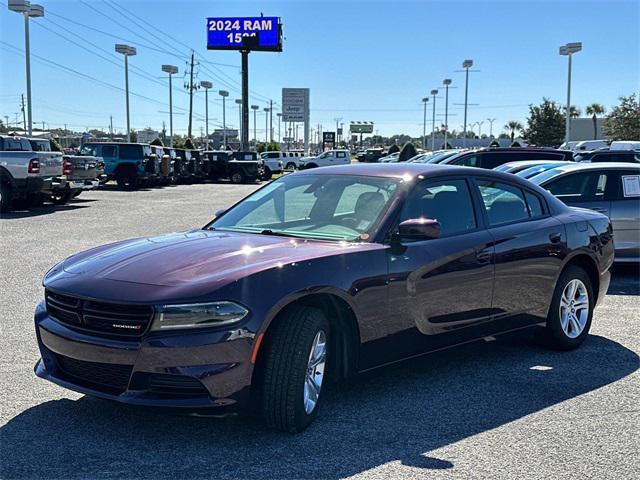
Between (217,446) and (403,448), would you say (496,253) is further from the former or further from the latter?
(217,446)

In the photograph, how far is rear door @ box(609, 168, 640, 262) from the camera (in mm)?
9211

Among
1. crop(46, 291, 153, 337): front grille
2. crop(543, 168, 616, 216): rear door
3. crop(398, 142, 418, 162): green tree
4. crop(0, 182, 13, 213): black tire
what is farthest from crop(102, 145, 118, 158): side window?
crop(46, 291, 153, 337): front grille

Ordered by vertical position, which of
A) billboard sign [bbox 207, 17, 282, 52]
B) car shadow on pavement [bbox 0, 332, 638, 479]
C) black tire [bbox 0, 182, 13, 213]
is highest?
billboard sign [bbox 207, 17, 282, 52]

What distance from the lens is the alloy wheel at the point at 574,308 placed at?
5848 mm

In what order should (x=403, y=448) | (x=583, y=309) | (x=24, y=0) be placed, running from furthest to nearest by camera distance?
1. (x=24, y=0)
2. (x=583, y=309)
3. (x=403, y=448)

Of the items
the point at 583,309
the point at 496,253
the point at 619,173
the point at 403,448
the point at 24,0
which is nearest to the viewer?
the point at 403,448

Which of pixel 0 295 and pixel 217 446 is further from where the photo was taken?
pixel 0 295

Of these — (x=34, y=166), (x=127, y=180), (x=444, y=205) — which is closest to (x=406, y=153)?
(x=127, y=180)

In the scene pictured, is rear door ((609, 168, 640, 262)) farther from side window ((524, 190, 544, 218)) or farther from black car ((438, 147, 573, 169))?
black car ((438, 147, 573, 169))

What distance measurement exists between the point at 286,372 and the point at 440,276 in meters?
1.49

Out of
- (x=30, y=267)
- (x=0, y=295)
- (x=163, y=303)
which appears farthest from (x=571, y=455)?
(x=30, y=267)

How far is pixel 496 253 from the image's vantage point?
515 centimetres

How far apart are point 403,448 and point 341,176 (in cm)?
223

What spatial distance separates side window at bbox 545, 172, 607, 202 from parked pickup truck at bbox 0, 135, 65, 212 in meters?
12.8
